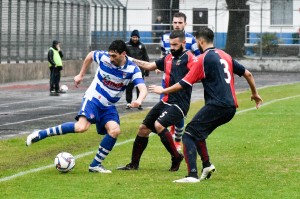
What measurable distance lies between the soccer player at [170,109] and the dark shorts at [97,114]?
0.46 m

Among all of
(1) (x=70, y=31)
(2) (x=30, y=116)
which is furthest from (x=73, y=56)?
(2) (x=30, y=116)

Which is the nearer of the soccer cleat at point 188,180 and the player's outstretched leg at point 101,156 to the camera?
the soccer cleat at point 188,180

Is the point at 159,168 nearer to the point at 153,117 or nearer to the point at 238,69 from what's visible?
the point at 153,117

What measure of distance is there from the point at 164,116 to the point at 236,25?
3774 cm

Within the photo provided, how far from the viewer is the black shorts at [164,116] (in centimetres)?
1280

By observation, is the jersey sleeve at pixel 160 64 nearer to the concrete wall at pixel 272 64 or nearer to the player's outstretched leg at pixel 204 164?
the player's outstretched leg at pixel 204 164

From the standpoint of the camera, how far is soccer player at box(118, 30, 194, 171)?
42.0ft

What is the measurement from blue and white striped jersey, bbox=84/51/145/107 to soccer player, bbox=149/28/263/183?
4.41ft

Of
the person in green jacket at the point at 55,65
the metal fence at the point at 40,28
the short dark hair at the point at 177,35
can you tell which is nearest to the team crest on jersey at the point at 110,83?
the short dark hair at the point at 177,35

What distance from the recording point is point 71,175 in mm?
12141

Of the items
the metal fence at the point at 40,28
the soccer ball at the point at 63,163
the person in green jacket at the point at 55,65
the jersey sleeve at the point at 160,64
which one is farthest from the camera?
the metal fence at the point at 40,28

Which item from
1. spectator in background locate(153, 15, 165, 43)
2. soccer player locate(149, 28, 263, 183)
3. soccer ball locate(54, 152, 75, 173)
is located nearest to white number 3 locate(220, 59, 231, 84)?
soccer player locate(149, 28, 263, 183)

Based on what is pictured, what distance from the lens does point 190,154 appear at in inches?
450

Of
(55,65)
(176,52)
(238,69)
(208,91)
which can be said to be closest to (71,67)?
(55,65)
